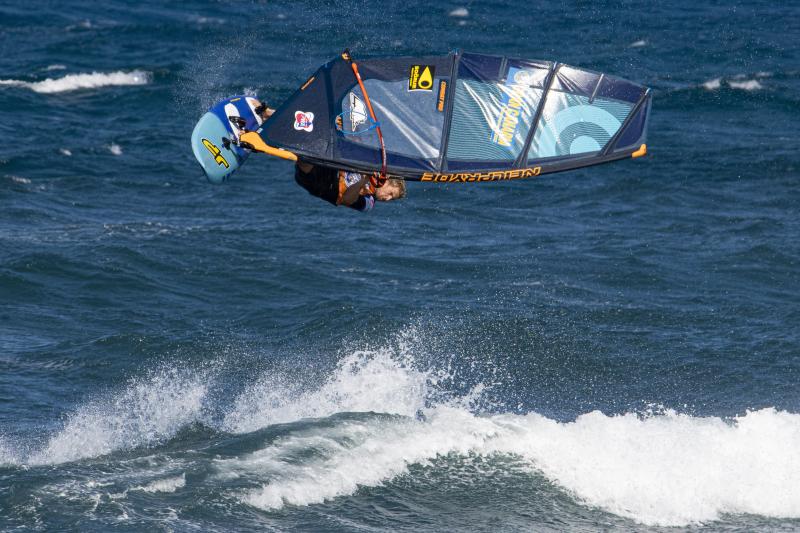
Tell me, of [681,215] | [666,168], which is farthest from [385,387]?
[666,168]

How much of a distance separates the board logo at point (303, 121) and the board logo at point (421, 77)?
1.32 m

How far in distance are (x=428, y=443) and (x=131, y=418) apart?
4729 millimetres

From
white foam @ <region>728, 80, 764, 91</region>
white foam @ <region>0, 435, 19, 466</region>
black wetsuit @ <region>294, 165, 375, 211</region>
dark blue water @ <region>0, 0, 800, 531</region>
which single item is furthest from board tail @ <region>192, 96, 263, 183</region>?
white foam @ <region>728, 80, 764, 91</region>

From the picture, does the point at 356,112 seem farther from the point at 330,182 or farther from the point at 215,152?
the point at 215,152

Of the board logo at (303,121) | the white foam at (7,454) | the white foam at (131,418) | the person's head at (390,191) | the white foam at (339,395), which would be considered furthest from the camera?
the white foam at (339,395)

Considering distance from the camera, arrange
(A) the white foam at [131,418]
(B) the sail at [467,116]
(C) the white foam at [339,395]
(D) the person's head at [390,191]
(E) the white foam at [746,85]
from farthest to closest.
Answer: (E) the white foam at [746,85] < (C) the white foam at [339,395] < (A) the white foam at [131,418] < (D) the person's head at [390,191] < (B) the sail at [467,116]

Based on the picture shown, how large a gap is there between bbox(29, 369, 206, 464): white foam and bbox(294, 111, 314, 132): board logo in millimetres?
6133

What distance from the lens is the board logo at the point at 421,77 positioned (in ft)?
46.3

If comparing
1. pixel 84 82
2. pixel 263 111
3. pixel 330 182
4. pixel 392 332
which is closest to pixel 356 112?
pixel 330 182

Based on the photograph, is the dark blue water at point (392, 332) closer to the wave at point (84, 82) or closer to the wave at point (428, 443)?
the wave at point (428, 443)

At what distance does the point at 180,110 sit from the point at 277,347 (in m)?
16.7

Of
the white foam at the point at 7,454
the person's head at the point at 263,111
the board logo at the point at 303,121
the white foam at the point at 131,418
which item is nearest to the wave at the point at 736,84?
the white foam at the point at 131,418

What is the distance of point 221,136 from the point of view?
13922mm

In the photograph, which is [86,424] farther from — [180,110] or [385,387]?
[180,110]
